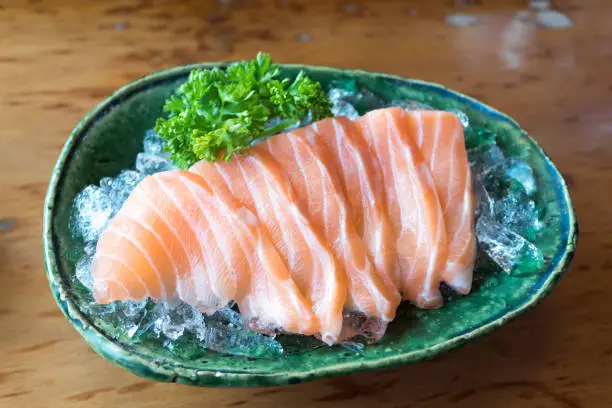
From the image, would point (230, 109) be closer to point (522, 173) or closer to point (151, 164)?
point (151, 164)

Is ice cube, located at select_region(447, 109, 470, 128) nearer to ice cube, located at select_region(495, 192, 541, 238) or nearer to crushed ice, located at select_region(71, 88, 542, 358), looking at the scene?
crushed ice, located at select_region(71, 88, 542, 358)

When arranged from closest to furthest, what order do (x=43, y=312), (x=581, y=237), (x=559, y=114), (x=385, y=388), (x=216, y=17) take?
1. (x=385, y=388)
2. (x=43, y=312)
3. (x=581, y=237)
4. (x=559, y=114)
5. (x=216, y=17)

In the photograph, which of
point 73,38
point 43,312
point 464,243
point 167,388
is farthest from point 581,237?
point 73,38

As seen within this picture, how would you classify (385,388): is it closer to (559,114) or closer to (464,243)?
(464,243)

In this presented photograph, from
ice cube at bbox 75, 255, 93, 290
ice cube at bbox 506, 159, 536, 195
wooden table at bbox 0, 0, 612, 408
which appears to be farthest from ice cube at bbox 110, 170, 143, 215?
ice cube at bbox 506, 159, 536, 195

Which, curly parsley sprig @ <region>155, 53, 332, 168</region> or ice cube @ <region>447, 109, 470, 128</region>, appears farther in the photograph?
ice cube @ <region>447, 109, 470, 128</region>

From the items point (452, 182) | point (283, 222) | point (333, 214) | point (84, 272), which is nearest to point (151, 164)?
point (84, 272)

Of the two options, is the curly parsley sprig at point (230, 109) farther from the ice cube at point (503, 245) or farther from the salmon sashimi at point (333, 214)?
the ice cube at point (503, 245)
